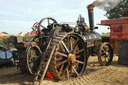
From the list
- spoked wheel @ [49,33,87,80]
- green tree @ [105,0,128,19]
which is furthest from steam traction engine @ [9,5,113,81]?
green tree @ [105,0,128,19]

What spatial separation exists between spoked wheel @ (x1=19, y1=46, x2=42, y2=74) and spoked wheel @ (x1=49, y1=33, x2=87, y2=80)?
0.67 m

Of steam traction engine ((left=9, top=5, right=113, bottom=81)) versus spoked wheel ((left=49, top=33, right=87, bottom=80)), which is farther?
spoked wheel ((left=49, top=33, right=87, bottom=80))

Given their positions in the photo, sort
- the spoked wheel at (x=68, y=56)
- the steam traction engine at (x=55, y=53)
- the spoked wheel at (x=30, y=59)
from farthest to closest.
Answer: the spoked wheel at (x=30, y=59) → the spoked wheel at (x=68, y=56) → the steam traction engine at (x=55, y=53)

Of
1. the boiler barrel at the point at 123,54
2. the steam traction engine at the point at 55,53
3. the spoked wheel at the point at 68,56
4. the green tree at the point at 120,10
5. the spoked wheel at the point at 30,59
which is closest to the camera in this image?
the steam traction engine at the point at 55,53

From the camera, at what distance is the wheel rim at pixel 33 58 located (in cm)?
443

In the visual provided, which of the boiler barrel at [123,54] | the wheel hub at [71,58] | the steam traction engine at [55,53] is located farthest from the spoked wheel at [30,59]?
the boiler barrel at [123,54]

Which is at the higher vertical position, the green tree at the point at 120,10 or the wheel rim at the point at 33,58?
the green tree at the point at 120,10

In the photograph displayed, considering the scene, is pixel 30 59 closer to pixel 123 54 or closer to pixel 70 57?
pixel 70 57

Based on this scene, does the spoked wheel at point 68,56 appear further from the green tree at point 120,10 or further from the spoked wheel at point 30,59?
the green tree at point 120,10

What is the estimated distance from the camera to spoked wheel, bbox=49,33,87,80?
4152mm

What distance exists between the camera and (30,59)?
450 cm

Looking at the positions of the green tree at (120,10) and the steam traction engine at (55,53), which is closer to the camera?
the steam traction engine at (55,53)

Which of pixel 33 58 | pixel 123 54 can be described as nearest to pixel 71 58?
pixel 33 58

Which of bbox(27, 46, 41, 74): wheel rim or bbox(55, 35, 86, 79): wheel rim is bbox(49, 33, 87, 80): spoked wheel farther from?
bbox(27, 46, 41, 74): wheel rim
